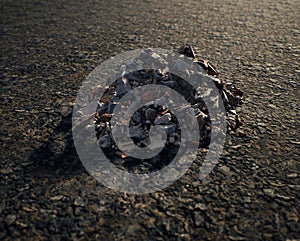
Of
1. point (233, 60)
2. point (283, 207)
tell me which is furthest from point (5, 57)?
point (283, 207)

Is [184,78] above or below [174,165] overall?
above

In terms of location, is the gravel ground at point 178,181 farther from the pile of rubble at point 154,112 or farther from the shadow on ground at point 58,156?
the pile of rubble at point 154,112

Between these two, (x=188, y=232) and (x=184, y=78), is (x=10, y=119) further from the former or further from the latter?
(x=188, y=232)

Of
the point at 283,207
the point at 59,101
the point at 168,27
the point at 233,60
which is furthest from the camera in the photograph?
the point at 168,27

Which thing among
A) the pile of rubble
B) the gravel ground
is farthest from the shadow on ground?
the pile of rubble

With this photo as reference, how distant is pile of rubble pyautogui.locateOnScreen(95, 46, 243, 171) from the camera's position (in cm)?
241

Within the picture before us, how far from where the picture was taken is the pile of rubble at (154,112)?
2410mm

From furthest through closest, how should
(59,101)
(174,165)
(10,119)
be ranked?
(59,101)
(10,119)
(174,165)

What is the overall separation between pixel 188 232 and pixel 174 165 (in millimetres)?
554

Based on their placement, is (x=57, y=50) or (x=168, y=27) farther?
(x=168, y=27)

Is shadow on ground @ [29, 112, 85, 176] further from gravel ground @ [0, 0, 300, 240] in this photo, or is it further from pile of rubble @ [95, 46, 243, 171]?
pile of rubble @ [95, 46, 243, 171]

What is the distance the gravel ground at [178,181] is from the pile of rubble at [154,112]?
219 millimetres

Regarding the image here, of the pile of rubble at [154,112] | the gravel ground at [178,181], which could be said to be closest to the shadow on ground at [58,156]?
the gravel ground at [178,181]

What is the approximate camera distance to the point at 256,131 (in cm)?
263
